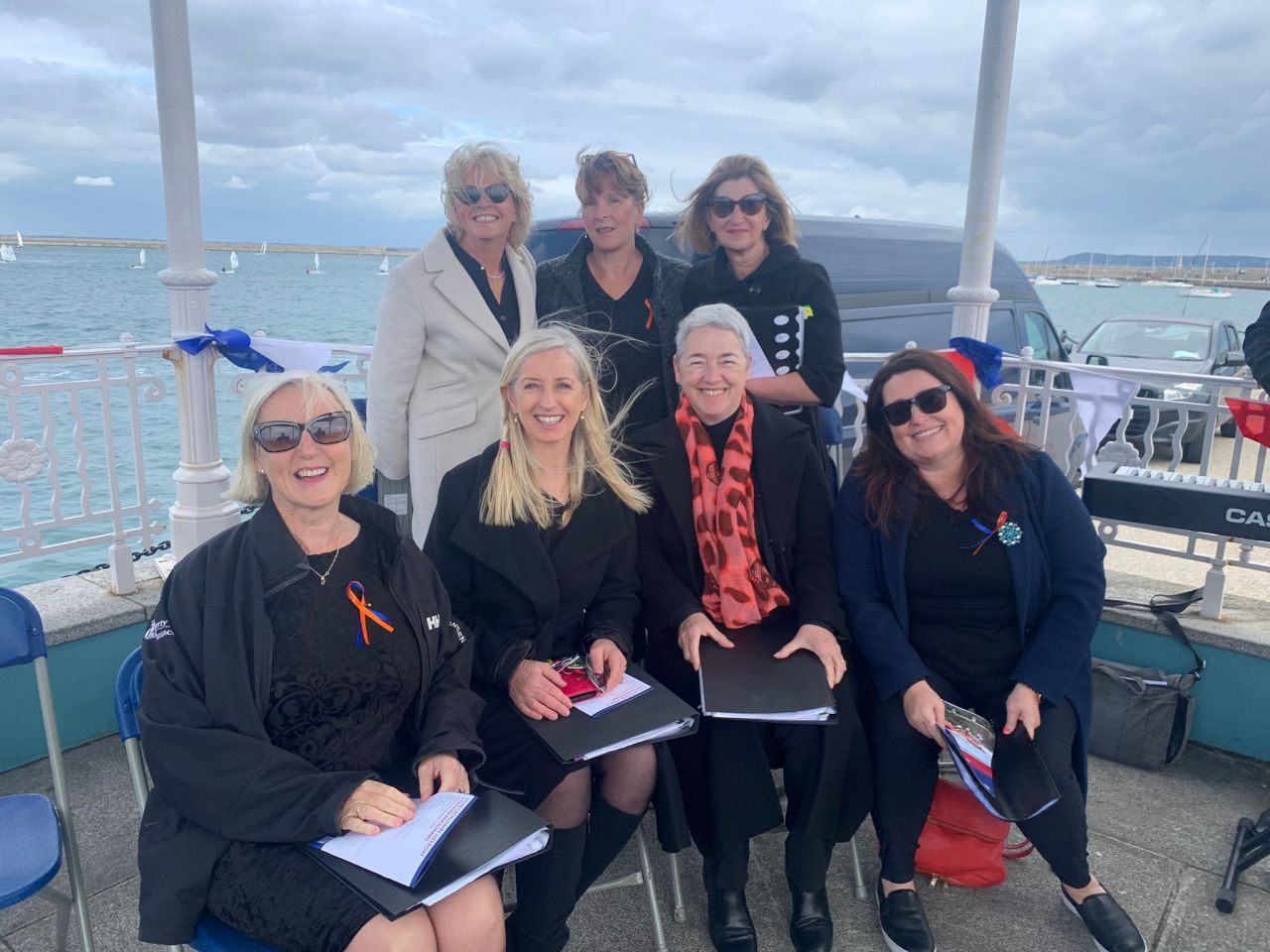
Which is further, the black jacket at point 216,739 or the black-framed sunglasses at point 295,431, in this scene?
the black-framed sunglasses at point 295,431

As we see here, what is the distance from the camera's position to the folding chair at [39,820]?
6.24 ft

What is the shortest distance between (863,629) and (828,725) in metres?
0.34

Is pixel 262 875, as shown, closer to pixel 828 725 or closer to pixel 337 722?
pixel 337 722

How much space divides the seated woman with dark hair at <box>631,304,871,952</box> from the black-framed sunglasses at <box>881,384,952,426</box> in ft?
1.05

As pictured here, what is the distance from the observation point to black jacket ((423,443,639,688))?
2445 millimetres

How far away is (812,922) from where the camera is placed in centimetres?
242

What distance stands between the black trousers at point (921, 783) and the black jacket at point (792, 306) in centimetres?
109

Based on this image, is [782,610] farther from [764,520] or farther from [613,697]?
[613,697]

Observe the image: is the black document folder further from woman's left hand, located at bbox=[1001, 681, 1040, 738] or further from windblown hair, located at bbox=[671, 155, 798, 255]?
windblown hair, located at bbox=[671, 155, 798, 255]

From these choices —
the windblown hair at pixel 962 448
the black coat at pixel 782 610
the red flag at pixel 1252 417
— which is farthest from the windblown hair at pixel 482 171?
the red flag at pixel 1252 417

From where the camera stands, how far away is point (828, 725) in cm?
242

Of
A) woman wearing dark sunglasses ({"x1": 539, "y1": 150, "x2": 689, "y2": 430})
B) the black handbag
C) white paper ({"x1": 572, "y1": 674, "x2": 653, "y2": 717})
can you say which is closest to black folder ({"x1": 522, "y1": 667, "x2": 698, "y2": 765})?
white paper ({"x1": 572, "y1": 674, "x2": 653, "y2": 717})

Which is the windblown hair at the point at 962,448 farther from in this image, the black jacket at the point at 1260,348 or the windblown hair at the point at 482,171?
the windblown hair at the point at 482,171

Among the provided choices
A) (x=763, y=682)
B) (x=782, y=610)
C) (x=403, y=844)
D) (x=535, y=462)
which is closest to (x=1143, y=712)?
(x=782, y=610)
